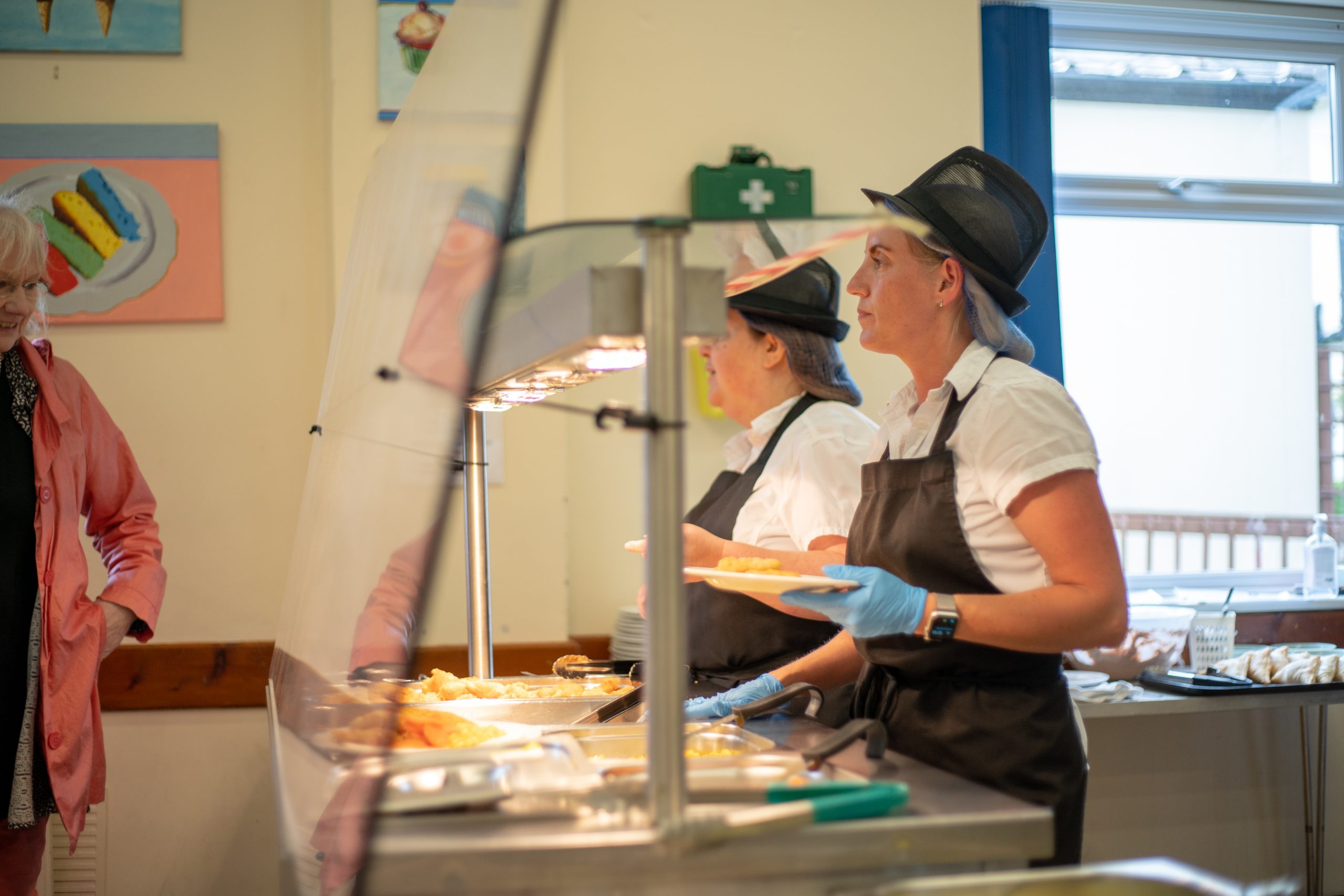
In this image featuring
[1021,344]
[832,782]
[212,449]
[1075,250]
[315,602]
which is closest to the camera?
[832,782]

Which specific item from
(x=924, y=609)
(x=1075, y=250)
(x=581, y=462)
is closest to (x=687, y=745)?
(x=924, y=609)

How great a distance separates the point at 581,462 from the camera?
320 cm

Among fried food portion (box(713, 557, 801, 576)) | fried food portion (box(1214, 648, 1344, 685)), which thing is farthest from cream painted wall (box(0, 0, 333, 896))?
fried food portion (box(1214, 648, 1344, 685))

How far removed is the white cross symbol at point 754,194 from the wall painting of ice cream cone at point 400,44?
3.31 ft

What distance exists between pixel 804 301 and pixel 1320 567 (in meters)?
2.58

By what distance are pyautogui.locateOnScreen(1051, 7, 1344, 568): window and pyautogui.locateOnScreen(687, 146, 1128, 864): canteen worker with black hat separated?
2.36m

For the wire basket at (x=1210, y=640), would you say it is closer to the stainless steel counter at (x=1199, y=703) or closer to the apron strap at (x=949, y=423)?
the stainless steel counter at (x=1199, y=703)

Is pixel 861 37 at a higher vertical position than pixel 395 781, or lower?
higher

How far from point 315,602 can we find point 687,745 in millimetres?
528

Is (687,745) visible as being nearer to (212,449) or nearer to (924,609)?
(924,609)

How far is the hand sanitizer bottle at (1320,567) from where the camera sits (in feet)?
11.6

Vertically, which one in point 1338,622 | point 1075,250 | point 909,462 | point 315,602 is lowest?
point 1338,622

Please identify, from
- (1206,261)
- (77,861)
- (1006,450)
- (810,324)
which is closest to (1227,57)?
(1206,261)

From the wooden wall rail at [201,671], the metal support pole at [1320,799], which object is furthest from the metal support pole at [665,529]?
the metal support pole at [1320,799]
